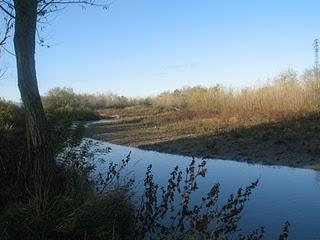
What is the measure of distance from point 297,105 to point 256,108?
3.22 metres

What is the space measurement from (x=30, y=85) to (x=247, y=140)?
41.6ft

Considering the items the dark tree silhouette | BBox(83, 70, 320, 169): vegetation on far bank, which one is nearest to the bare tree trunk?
the dark tree silhouette

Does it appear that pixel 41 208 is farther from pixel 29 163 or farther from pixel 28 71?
pixel 28 71

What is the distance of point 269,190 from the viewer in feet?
36.2

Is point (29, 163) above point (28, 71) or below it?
below

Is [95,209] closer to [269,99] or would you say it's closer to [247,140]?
[247,140]

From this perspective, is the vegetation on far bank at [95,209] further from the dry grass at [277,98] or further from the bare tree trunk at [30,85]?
the dry grass at [277,98]

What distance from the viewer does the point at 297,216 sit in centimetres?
880

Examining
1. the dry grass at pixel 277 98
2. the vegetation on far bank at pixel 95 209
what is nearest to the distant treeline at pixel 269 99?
the dry grass at pixel 277 98

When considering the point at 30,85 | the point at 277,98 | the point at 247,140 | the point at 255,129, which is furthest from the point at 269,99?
the point at 30,85

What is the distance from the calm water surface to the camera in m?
8.32

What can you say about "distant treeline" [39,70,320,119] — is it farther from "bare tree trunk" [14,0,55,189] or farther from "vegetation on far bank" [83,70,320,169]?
"bare tree trunk" [14,0,55,189]

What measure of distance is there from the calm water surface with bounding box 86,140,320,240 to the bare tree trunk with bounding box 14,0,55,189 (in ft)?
8.49

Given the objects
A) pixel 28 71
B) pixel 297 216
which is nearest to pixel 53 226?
pixel 28 71
